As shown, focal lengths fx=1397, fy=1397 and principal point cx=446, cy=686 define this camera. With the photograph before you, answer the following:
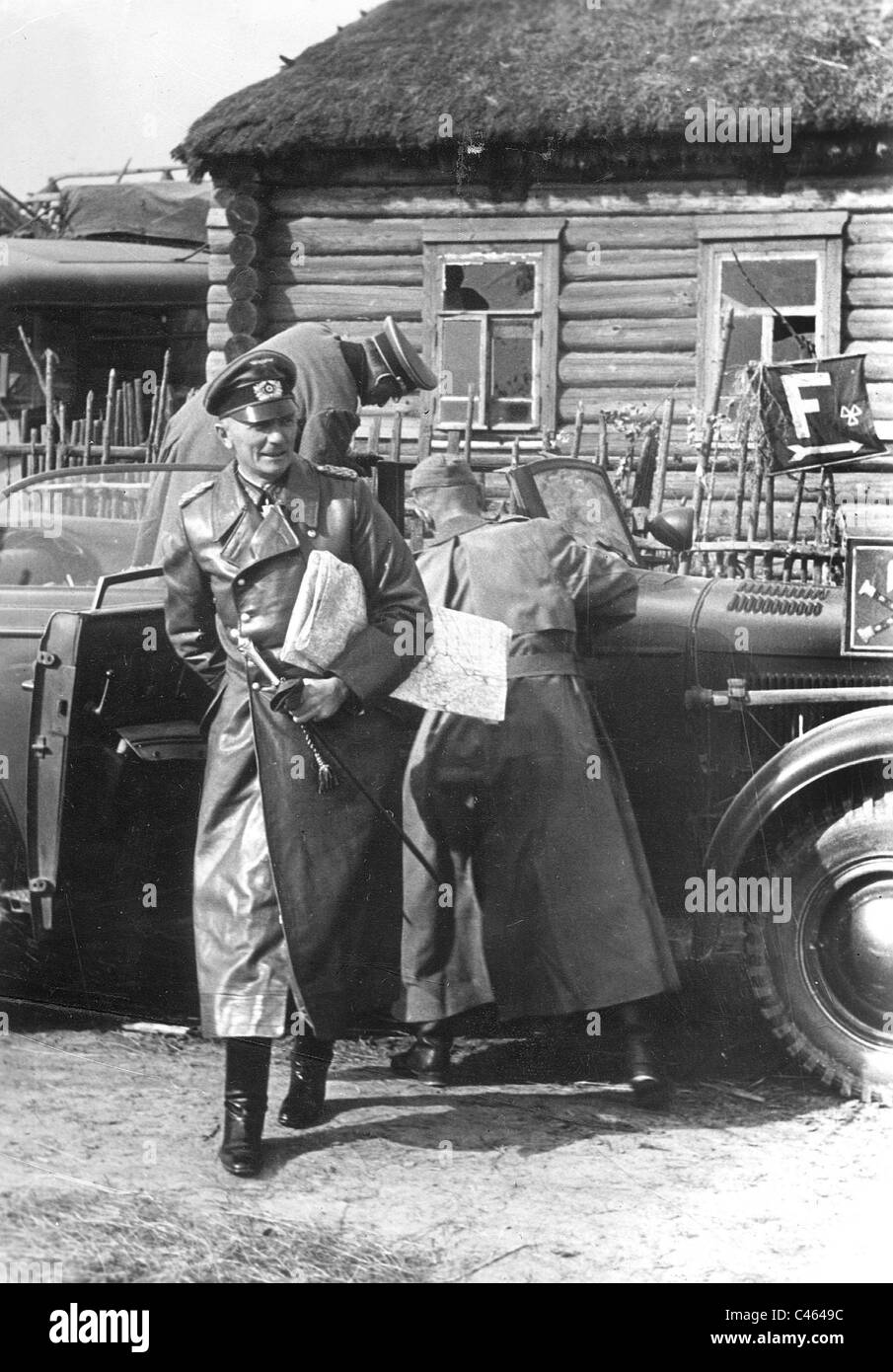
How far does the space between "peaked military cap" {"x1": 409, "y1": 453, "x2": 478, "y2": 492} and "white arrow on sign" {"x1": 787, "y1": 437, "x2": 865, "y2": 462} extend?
300cm

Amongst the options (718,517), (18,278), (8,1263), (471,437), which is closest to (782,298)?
(718,517)

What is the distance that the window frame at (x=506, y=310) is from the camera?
318 inches

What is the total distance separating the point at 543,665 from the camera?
3.77 meters

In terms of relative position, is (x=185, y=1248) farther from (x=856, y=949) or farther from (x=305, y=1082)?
(x=856, y=949)

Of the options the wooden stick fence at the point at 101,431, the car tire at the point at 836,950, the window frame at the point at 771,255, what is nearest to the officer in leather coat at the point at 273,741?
the car tire at the point at 836,950

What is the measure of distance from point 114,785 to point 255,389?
1.05 m

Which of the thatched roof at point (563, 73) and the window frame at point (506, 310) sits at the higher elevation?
the thatched roof at point (563, 73)

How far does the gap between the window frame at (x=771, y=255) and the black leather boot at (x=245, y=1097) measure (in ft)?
20.7

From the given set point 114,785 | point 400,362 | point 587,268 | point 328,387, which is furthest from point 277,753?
point 587,268

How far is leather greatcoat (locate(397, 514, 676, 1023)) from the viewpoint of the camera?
3.65 meters

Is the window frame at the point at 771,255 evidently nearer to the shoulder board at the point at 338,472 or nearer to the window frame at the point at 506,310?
the window frame at the point at 506,310

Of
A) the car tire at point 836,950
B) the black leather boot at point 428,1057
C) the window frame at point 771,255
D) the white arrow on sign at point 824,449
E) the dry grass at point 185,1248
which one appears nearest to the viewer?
the dry grass at point 185,1248

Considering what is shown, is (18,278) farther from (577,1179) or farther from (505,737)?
(577,1179)

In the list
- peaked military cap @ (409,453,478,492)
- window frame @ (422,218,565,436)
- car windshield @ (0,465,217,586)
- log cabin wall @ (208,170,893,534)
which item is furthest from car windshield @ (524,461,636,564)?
log cabin wall @ (208,170,893,534)
